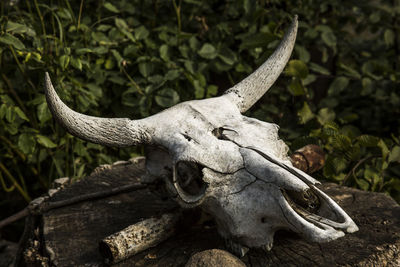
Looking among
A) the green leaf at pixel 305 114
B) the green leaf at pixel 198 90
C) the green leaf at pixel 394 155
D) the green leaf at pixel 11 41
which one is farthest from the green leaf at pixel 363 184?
the green leaf at pixel 11 41

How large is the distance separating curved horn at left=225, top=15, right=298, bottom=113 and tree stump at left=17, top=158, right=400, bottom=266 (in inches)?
25.5

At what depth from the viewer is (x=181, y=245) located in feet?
6.24

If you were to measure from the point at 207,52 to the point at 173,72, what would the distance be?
1.21 ft

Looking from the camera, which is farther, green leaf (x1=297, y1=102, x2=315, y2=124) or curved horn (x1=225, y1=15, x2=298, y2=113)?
green leaf (x1=297, y1=102, x2=315, y2=124)

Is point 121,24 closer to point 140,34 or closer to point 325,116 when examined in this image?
point 140,34

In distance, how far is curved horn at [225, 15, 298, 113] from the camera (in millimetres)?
2191

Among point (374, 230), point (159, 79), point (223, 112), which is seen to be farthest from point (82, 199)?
point (374, 230)

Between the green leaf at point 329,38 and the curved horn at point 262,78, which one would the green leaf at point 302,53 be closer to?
the green leaf at point 329,38

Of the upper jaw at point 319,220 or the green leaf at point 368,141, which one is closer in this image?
the upper jaw at point 319,220

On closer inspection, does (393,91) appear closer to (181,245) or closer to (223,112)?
(223,112)

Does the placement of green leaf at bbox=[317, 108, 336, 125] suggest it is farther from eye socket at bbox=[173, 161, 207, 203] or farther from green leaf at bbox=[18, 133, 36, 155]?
green leaf at bbox=[18, 133, 36, 155]

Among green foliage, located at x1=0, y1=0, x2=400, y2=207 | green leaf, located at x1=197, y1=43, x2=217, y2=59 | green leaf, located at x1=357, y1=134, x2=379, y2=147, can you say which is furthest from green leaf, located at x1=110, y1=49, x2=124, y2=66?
green leaf, located at x1=357, y1=134, x2=379, y2=147

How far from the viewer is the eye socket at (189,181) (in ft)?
5.90

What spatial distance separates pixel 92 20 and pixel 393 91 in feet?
9.05
